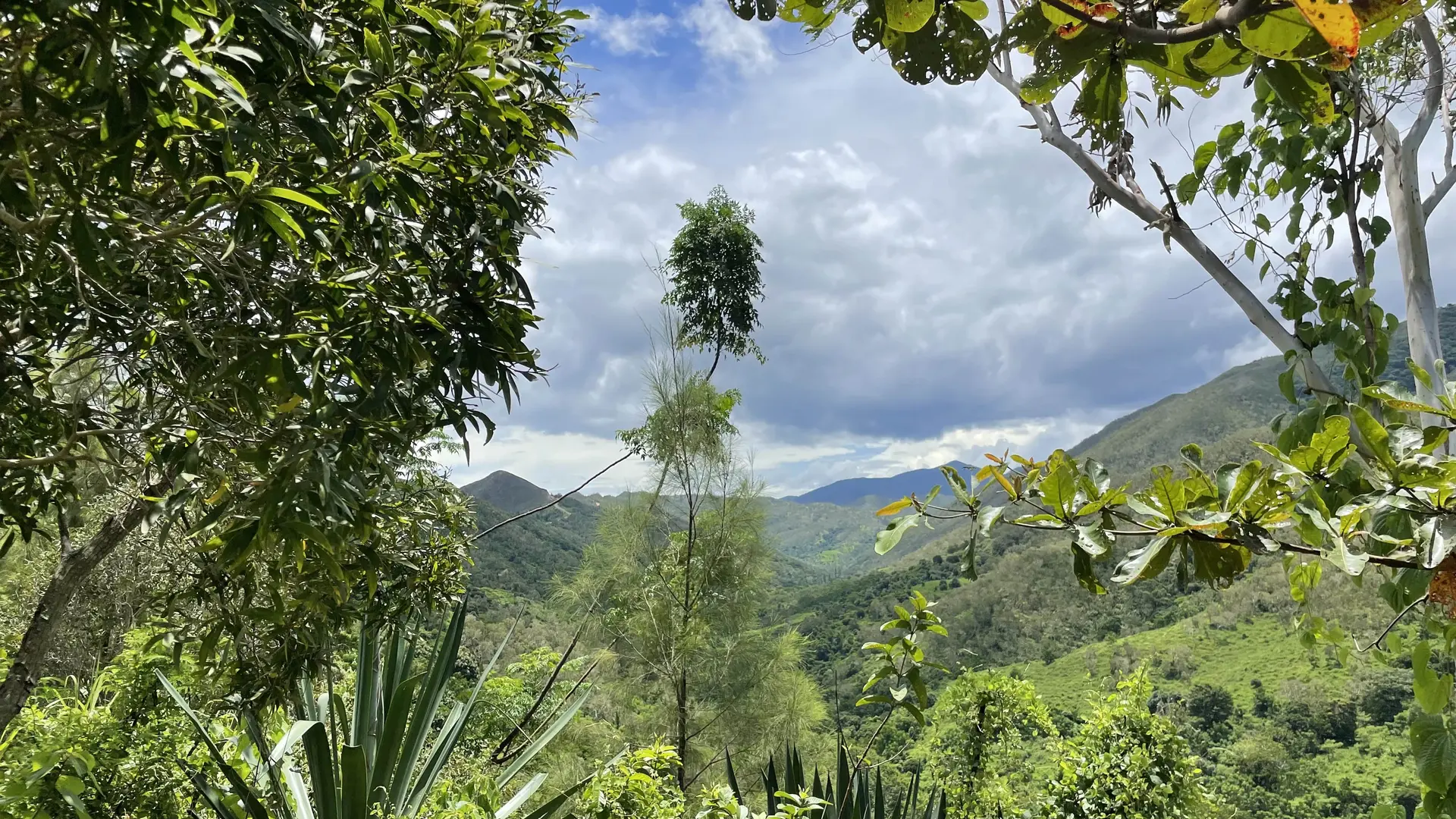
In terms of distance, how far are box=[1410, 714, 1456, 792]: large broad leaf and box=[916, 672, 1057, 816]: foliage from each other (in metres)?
4.01

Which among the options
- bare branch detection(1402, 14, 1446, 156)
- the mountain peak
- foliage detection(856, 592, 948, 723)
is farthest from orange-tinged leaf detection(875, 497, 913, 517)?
the mountain peak

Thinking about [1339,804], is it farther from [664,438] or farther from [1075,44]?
[1075,44]

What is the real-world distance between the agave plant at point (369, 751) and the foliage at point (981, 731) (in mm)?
3246

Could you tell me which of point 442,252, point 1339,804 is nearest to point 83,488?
point 442,252

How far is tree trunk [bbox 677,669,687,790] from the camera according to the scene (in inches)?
245

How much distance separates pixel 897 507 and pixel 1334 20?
54cm

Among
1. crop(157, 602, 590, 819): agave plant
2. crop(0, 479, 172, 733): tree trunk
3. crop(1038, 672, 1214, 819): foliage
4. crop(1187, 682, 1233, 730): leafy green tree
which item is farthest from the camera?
crop(1187, 682, 1233, 730): leafy green tree

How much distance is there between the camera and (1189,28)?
353 mm

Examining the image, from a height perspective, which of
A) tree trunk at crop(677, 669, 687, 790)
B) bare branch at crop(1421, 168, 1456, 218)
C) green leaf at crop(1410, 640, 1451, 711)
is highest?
bare branch at crop(1421, 168, 1456, 218)

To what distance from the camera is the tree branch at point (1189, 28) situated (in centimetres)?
32

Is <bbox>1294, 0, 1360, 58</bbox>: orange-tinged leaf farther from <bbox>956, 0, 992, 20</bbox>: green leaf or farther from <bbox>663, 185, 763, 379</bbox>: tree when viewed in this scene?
<bbox>663, 185, 763, 379</bbox>: tree

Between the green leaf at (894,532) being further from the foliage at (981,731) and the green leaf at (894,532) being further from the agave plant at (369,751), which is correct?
the foliage at (981,731)

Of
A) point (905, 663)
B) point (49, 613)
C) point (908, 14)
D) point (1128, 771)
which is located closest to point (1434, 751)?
point (905, 663)

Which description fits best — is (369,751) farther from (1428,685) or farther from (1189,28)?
(1189,28)
